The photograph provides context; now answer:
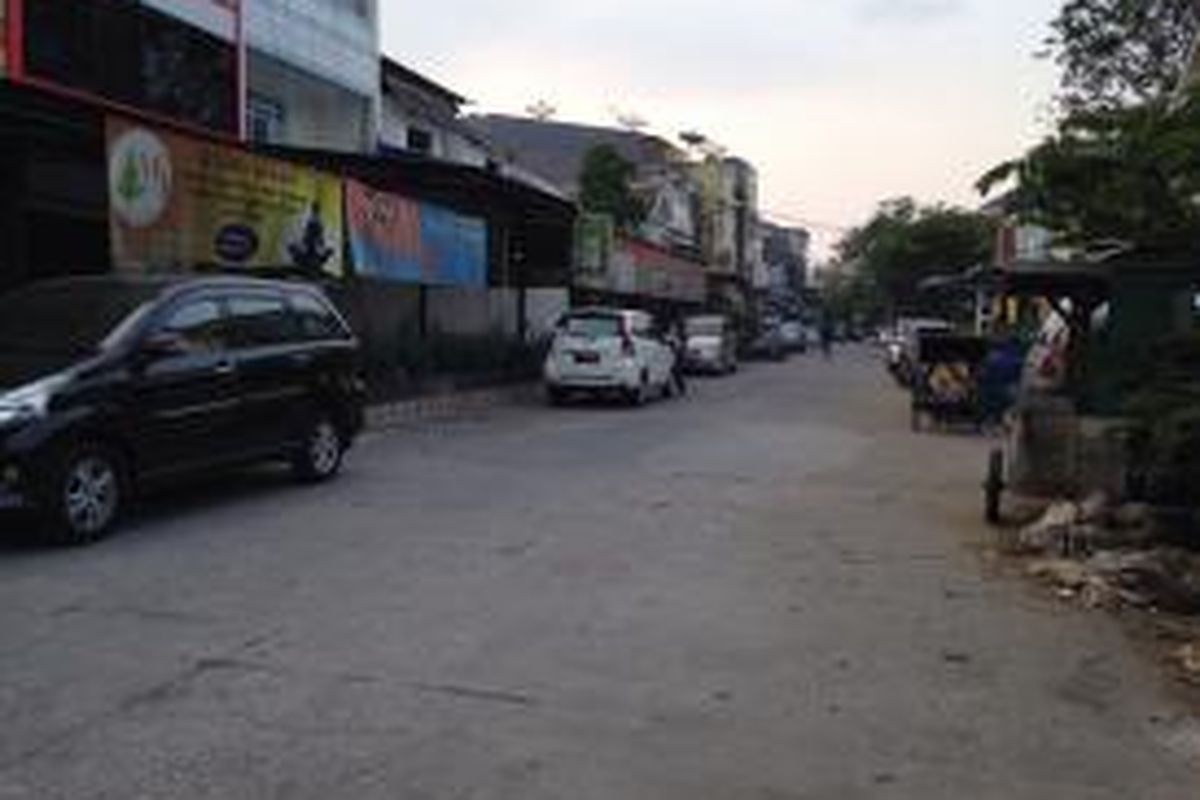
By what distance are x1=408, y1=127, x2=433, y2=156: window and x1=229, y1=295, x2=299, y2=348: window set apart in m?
21.5

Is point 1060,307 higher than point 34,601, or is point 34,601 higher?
point 1060,307

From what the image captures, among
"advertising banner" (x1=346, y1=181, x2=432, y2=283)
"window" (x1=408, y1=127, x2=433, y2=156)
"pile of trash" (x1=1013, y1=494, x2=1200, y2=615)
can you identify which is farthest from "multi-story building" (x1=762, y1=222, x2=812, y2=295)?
"pile of trash" (x1=1013, y1=494, x2=1200, y2=615)

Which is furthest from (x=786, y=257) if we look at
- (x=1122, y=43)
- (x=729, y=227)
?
(x=1122, y=43)

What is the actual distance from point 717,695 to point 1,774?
3159mm

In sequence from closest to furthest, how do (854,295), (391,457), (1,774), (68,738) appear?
(1,774)
(68,738)
(391,457)
(854,295)

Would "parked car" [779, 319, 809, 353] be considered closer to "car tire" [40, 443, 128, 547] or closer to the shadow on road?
the shadow on road

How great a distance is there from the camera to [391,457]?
18.9 m

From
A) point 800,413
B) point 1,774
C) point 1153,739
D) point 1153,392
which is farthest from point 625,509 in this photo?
point 800,413

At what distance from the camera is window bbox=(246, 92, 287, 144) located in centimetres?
2897

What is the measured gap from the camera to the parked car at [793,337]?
73.9 metres

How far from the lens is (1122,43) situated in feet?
137

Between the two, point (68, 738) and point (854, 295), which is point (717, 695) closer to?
point (68, 738)

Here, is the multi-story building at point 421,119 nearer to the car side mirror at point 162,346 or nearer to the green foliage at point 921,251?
the car side mirror at point 162,346

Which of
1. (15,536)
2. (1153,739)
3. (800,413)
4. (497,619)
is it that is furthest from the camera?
(800,413)
